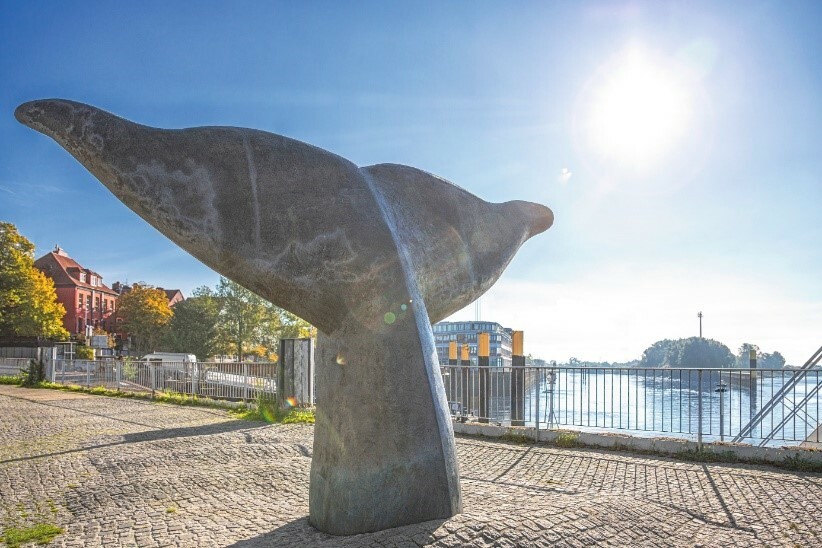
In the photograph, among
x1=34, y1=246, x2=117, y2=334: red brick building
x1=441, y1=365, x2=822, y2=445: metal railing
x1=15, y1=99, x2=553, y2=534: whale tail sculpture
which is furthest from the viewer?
x1=34, y1=246, x2=117, y2=334: red brick building

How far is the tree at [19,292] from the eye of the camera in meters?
37.3

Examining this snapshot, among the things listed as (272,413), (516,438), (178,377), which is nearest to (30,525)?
(516,438)

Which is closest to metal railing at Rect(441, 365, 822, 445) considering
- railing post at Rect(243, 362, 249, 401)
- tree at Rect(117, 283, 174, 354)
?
railing post at Rect(243, 362, 249, 401)

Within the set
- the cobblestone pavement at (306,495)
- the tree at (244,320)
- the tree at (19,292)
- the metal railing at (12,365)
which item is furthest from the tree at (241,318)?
the cobblestone pavement at (306,495)

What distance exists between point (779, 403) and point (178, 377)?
16.8m

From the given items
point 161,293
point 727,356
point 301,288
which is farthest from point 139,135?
→ point 727,356

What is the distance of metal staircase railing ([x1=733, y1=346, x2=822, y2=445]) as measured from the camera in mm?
9539

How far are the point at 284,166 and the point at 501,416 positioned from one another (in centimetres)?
940

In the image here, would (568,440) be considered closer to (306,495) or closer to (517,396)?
(517,396)

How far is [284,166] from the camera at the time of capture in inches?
174

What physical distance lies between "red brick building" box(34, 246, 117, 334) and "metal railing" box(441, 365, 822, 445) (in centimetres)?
5983

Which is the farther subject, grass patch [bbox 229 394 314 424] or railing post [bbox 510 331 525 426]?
grass patch [bbox 229 394 314 424]

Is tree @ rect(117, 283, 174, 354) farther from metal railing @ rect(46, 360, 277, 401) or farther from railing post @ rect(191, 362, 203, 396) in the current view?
railing post @ rect(191, 362, 203, 396)

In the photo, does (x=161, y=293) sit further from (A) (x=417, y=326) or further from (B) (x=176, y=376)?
(A) (x=417, y=326)
